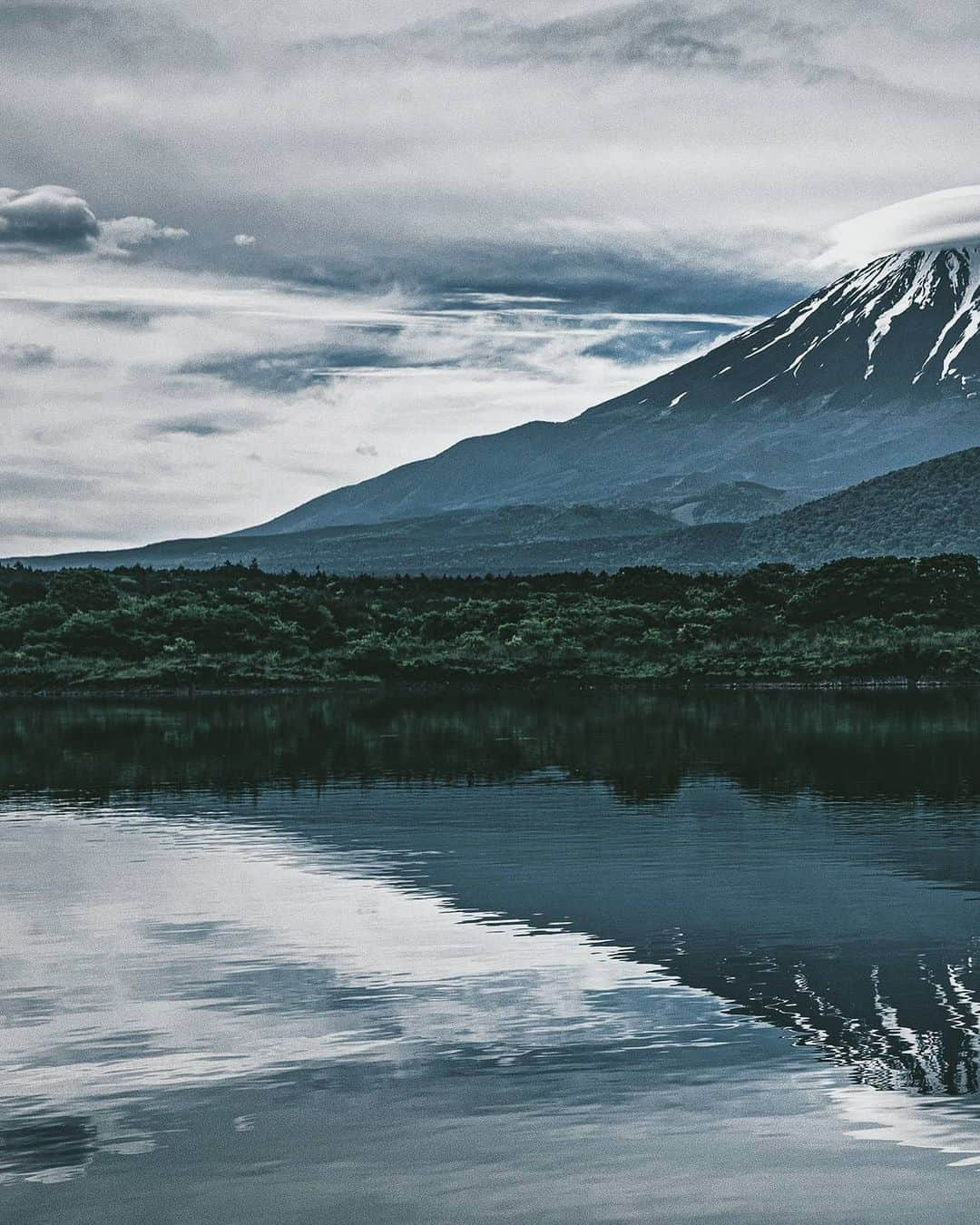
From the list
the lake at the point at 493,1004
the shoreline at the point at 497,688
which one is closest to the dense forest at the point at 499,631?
the shoreline at the point at 497,688

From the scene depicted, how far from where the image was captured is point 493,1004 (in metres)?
17.6

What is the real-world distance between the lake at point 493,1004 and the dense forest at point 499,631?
5129 cm

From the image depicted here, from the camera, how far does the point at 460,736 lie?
54.8m

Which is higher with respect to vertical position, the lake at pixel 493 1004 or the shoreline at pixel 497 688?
the shoreline at pixel 497 688

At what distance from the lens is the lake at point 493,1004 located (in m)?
12.6

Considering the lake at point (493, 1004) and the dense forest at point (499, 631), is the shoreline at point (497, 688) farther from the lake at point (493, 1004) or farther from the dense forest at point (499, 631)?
the lake at point (493, 1004)

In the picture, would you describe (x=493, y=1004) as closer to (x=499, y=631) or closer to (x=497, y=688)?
(x=497, y=688)

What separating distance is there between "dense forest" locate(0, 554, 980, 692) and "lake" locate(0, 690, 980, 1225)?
5129 centimetres

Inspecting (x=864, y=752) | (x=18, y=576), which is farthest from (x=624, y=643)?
(x=864, y=752)

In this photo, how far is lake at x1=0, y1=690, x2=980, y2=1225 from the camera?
41.2 feet

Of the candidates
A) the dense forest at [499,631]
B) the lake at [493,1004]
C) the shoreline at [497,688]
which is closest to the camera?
the lake at [493,1004]

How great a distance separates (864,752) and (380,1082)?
34193 millimetres

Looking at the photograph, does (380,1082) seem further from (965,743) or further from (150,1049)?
(965,743)

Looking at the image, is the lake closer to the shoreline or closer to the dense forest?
the shoreline
